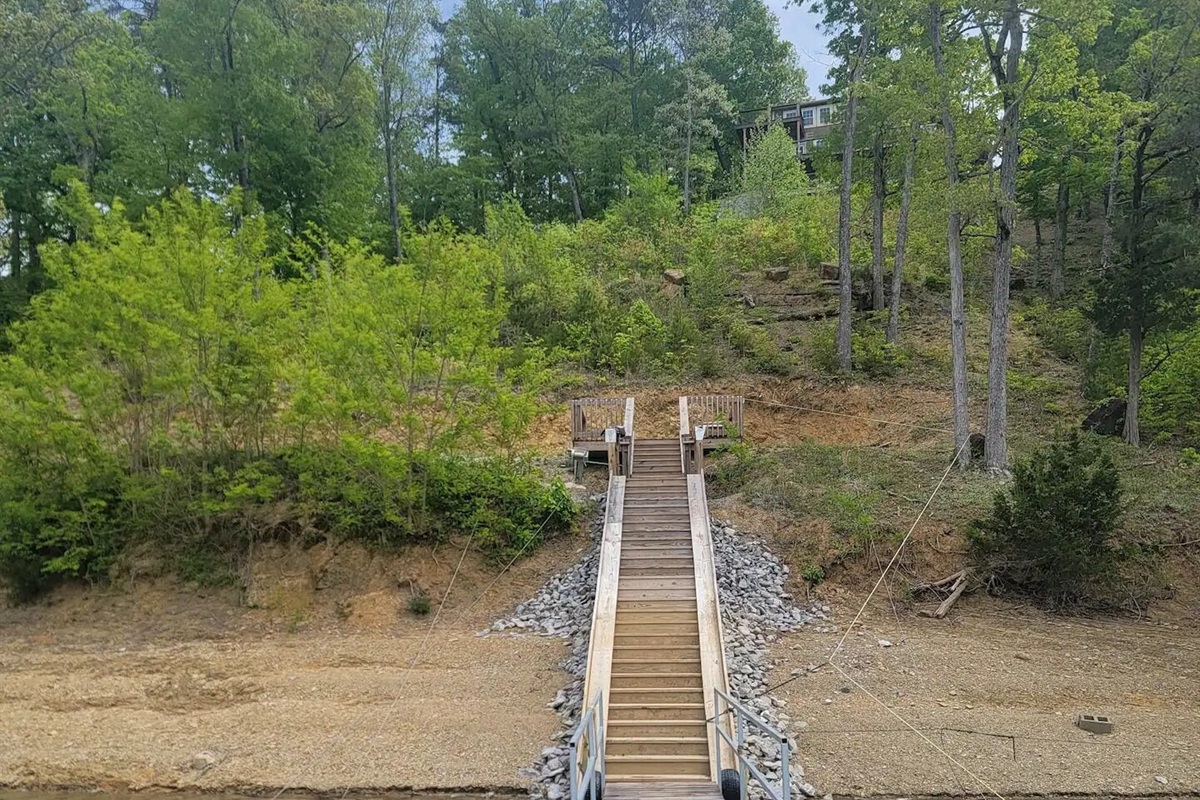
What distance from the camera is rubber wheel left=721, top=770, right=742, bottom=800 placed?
5734mm

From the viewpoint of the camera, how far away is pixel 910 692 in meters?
7.81

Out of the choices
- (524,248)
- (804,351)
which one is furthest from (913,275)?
(524,248)

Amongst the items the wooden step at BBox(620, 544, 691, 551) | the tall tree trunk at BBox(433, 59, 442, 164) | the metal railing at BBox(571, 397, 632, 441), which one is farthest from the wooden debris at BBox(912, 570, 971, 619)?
the tall tree trunk at BBox(433, 59, 442, 164)

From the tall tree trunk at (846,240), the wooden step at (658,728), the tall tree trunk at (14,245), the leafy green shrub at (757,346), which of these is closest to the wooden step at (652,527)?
the wooden step at (658,728)

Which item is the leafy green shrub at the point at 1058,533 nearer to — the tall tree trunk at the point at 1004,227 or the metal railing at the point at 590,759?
the tall tree trunk at the point at 1004,227

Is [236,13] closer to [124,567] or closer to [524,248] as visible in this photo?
[524,248]

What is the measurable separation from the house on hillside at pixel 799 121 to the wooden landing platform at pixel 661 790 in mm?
31304

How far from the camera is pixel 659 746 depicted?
260 inches

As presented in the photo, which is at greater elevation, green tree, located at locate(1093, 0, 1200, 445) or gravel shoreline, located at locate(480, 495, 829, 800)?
green tree, located at locate(1093, 0, 1200, 445)

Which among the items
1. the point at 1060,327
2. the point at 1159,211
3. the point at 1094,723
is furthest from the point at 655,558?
the point at 1060,327

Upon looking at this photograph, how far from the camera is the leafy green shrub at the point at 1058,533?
30.0 ft

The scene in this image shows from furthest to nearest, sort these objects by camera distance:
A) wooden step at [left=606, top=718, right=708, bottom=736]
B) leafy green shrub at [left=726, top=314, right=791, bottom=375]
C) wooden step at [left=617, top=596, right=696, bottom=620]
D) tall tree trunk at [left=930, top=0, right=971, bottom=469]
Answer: leafy green shrub at [left=726, top=314, right=791, bottom=375] → tall tree trunk at [left=930, top=0, right=971, bottom=469] → wooden step at [left=617, top=596, right=696, bottom=620] → wooden step at [left=606, top=718, right=708, bottom=736]

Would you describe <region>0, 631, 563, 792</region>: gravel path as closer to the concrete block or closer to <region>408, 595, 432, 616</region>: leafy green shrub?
<region>408, 595, 432, 616</region>: leafy green shrub

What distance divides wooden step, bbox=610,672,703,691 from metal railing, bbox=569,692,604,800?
2.58 ft
